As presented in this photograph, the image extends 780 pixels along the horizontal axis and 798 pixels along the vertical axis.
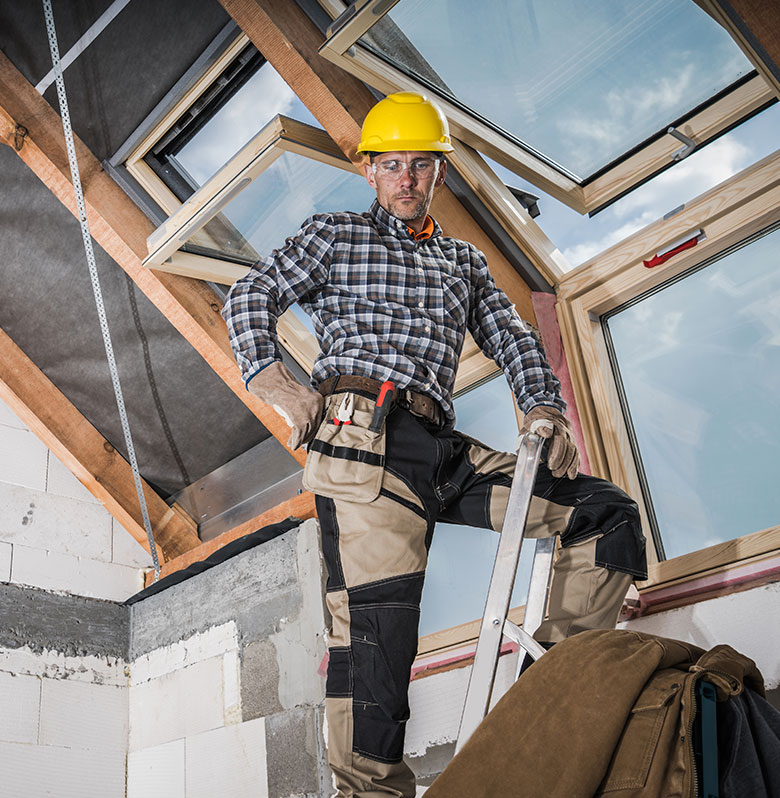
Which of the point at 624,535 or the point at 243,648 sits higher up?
the point at 243,648

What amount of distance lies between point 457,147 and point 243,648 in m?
1.72

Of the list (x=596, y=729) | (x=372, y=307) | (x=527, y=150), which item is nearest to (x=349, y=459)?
(x=372, y=307)

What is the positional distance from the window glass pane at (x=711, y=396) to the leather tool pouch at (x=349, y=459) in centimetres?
100

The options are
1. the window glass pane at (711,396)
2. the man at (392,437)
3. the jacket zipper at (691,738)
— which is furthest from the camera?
the window glass pane at (711,396)

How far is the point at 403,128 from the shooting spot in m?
1.99

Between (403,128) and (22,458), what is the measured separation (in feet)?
7.53

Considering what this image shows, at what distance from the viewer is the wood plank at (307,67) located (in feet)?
7.61

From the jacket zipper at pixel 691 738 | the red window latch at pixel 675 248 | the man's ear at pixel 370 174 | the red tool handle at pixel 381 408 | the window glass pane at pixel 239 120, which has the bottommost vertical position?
the jacket zipper at pixel 691 738

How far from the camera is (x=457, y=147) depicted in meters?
2.50

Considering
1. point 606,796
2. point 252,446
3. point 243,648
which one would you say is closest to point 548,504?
point 606,796

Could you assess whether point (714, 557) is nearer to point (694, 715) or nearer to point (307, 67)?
point (694, 715)

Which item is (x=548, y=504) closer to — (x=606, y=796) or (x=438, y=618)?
(x=606, y=796)

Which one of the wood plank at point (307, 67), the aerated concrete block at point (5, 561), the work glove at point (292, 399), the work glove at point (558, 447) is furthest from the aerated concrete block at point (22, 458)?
the work glove at point (558, 447)

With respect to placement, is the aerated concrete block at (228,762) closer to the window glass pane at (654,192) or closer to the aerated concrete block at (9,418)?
the aerated concrete block at (9,418)
